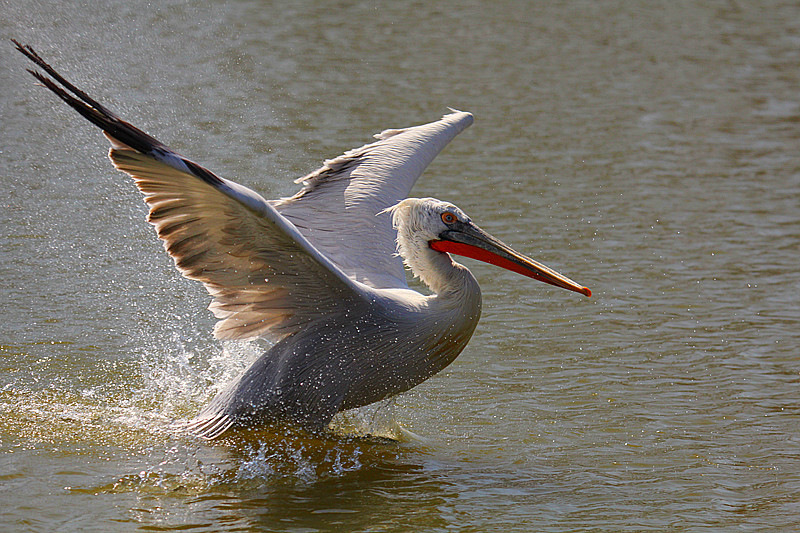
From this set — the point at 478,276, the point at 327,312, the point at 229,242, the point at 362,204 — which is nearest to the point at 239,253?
the point at 229,242

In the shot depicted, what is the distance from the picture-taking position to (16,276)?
5543mm

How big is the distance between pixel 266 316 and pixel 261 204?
2.60 feet

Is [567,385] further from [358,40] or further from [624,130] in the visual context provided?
[358,40]

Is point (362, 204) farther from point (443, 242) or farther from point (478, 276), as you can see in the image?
point (478, 276)

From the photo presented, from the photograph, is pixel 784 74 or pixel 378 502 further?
pixel 784 74

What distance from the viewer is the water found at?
3.82 metres

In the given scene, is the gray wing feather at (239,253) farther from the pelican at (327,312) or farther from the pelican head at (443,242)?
the pelican head at (443,242)

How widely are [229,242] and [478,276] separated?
244cm

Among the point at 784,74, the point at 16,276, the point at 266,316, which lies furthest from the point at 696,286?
the point at 784,74

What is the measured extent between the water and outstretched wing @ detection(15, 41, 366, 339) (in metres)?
0.53

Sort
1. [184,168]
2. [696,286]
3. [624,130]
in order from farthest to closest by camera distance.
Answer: [624,130], [696,286], [184,168]

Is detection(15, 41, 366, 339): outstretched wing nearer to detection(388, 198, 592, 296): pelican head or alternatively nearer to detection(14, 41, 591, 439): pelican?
detection(14, 41, 591, 439): pelican

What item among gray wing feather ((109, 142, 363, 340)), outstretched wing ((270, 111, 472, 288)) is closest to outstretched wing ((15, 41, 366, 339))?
gray wing feather ((109, 142, 363, 340))

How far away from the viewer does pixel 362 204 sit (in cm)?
494
